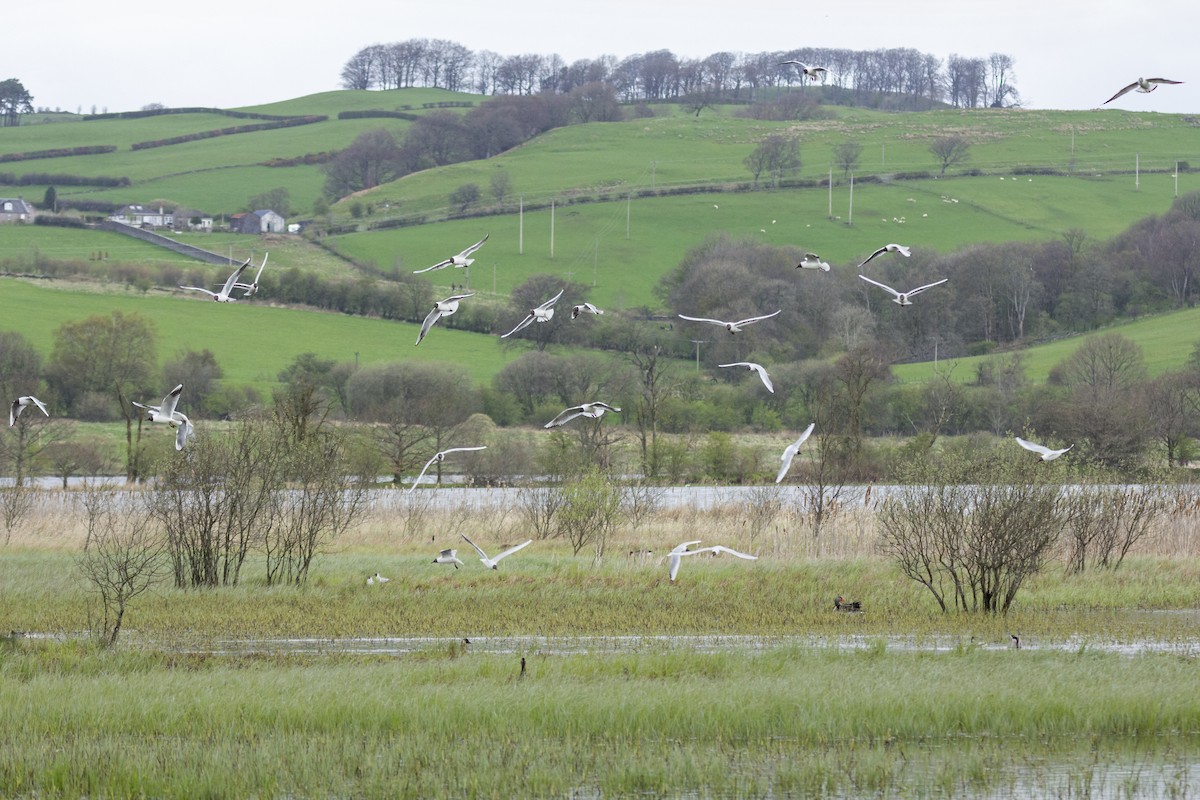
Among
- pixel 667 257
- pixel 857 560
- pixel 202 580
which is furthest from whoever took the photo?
pixel 667 257

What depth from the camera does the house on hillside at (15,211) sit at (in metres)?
124

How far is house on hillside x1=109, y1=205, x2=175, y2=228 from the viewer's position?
119688 millimetres

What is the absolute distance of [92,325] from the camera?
6900cm

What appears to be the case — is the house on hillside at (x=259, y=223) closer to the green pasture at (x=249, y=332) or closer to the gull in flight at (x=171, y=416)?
the green pasture at (x=249, y=332)

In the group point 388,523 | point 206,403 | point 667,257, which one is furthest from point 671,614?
point 667,257

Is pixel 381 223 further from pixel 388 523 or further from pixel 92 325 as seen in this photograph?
pixel 388 523

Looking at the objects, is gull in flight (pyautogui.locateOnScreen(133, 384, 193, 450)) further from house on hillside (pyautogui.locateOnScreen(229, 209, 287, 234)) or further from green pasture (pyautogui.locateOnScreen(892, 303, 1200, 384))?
house on hillside (pyautogui.locateOnScreen(229, 209, 287, 234))

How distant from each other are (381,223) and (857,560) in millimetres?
93312

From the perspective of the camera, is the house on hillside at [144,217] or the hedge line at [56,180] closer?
the house on hillside at [144,217]

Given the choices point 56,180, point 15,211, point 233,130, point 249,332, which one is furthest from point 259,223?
point 233,130

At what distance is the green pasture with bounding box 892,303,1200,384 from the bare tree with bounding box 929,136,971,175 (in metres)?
45.4

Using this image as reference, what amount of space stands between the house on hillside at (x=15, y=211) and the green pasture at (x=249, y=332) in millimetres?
32419

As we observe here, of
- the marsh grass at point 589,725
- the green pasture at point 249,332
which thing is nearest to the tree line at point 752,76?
the green pasture at point 249,332

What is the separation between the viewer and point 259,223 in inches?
4710
